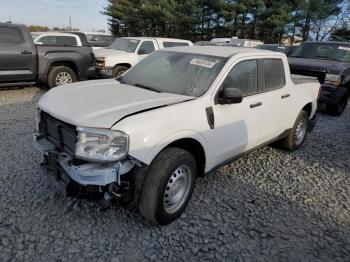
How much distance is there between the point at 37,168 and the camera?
13.4ft

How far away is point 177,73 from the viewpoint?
373cm

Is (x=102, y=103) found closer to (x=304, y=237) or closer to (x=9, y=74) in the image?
(x=304, y=237)

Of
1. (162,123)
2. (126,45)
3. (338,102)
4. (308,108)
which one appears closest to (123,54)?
(126,45)

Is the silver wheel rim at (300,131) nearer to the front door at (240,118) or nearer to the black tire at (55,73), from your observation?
the front door at (240,118)

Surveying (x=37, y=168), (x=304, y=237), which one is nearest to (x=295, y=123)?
(x=304, y=237)

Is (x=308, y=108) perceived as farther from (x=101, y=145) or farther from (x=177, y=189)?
(x=101, y=145)

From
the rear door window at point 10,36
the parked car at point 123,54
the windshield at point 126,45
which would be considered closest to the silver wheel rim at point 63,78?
the parked car at point 123,54

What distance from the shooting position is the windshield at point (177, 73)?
346 cm

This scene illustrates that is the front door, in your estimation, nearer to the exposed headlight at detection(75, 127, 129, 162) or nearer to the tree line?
the exposed headlight at detection(75, 127, 129, 162)

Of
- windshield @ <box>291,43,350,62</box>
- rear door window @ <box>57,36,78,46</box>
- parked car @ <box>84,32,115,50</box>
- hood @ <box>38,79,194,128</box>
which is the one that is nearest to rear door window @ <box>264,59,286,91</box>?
hood @ <box>38,79,194,128</box>

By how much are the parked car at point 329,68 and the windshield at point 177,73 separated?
15.7 ft

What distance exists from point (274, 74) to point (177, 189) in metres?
2.29

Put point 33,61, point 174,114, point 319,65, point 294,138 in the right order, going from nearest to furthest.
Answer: point 174,114 < point 294,138 < point 319,65 < point 33,61

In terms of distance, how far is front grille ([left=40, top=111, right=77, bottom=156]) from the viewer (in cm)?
283
